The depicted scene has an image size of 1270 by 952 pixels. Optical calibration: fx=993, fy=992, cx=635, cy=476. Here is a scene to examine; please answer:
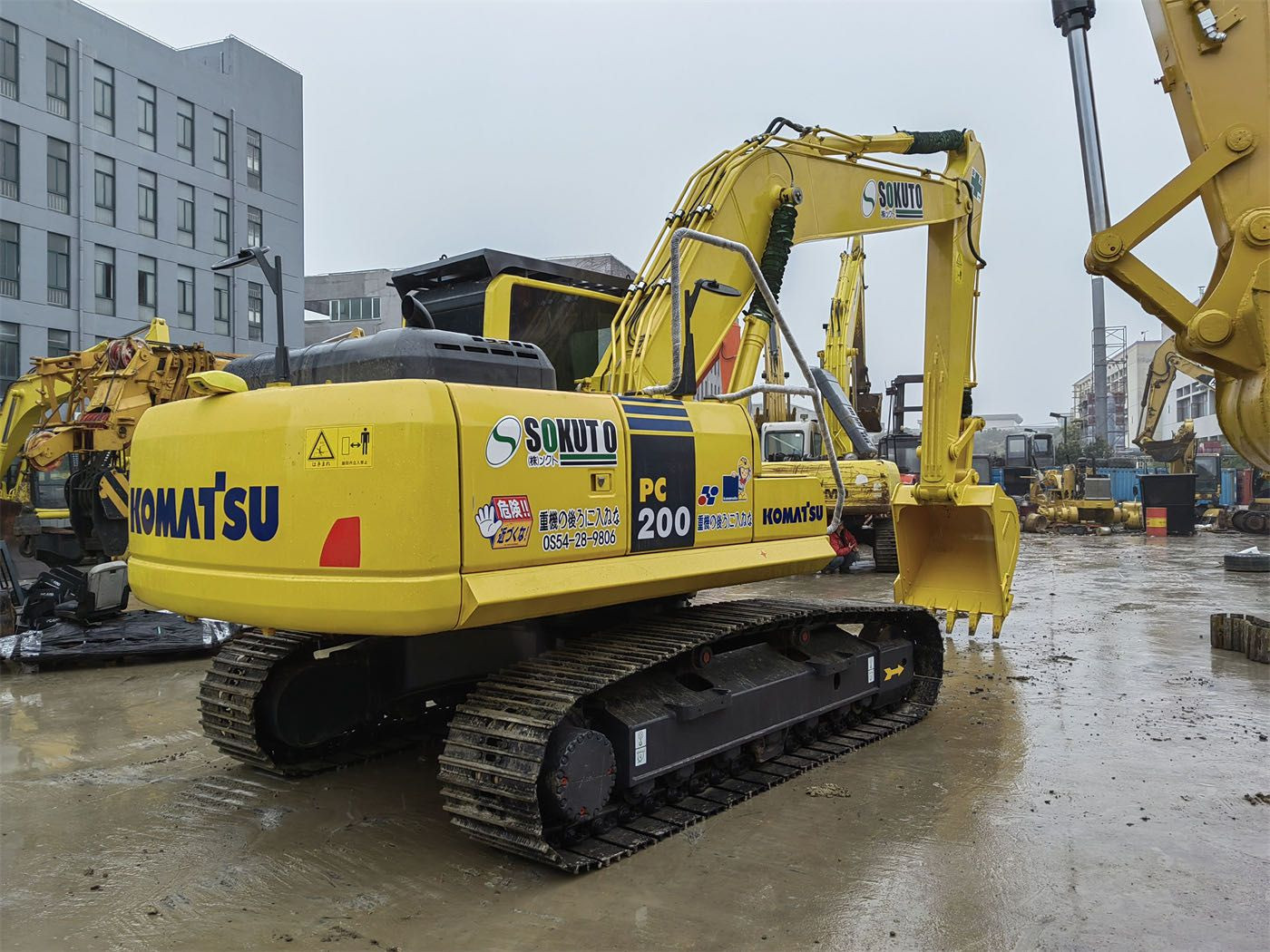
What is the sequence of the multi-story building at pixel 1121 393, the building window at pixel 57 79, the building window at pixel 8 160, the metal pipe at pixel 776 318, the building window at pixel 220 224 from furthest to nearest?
the multi-story building at pixel 1121 393
the building window at pixel 220 224
the building window at pixel 57 79
the building window at pixel 8 160
the metal pipe at pixel 776 318

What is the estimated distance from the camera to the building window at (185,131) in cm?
2831

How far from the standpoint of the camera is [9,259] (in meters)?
24.1

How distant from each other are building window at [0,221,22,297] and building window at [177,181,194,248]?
487 centimetres

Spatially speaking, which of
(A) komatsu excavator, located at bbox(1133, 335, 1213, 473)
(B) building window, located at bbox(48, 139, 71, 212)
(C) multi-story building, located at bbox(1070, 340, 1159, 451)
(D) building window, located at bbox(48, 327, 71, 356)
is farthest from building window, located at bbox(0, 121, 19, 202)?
(C) multi-story building, located at bbox(1070, 340, 1159, 451)

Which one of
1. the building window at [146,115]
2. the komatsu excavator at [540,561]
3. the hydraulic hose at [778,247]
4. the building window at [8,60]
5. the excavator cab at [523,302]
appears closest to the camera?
the komatsu excavator at [540,561]

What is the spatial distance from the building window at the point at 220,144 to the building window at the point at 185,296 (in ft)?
11.1

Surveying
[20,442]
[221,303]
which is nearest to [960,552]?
[20,442]

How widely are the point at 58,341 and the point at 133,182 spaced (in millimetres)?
5058

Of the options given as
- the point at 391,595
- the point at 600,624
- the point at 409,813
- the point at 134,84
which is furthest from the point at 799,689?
the point at 134,84

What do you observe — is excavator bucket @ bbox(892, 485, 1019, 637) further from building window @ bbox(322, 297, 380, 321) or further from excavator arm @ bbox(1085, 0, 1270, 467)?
building window @ bbox(322, 297, 380, 321)

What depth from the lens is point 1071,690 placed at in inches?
285

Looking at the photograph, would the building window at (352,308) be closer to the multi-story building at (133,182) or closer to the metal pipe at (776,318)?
the multi-story building at (133,182)

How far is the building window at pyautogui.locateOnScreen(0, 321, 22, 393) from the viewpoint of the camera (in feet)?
78.3

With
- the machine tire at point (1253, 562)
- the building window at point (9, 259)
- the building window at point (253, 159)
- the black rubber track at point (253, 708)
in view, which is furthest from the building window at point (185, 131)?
the machine tire at point (1253, 562)
